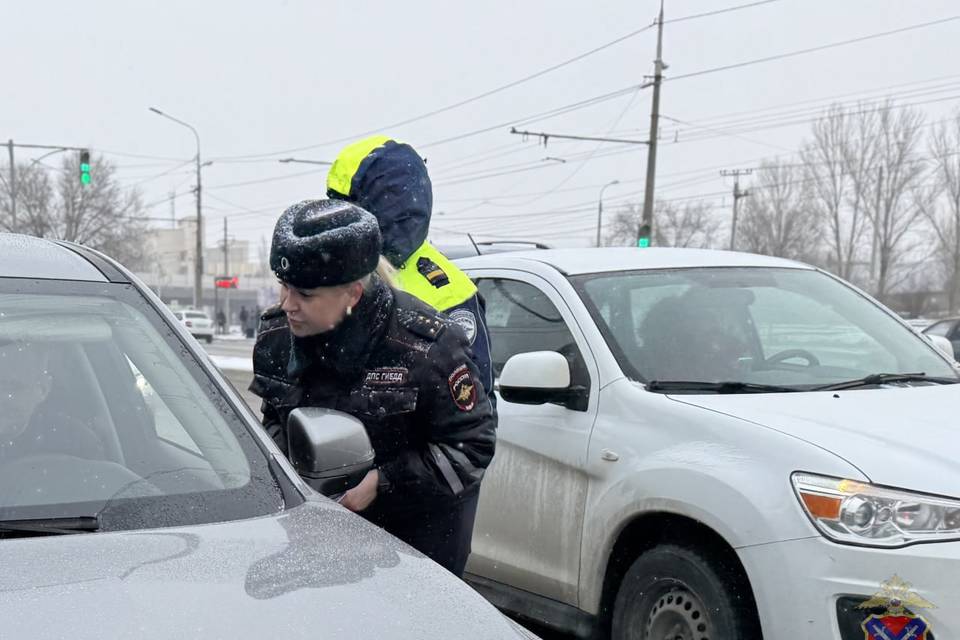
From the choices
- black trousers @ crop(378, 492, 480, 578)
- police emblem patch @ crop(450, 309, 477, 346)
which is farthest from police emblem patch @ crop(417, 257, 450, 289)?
black trousers @ crop(378, 492, 480, 578)

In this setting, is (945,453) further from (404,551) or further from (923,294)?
(923,294)

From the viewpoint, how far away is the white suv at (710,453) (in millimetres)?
2771

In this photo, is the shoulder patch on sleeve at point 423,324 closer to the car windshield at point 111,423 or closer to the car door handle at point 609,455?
the car windshield at point 111,423

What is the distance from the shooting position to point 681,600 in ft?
10.5

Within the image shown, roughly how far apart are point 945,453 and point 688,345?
3.68 feet

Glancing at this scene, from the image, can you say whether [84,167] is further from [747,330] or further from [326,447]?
[326,447]

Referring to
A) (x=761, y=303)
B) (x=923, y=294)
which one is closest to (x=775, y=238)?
(x=923, y=294)

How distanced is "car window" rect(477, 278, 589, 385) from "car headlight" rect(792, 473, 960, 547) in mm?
1161

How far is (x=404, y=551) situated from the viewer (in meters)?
2.05

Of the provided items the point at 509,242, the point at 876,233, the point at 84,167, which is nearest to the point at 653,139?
the point at 84,167

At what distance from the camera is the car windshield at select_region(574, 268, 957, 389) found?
12.3 ft

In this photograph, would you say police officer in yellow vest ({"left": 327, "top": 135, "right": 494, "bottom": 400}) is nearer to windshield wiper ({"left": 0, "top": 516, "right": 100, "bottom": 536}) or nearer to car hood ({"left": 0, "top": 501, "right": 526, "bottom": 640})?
car hood ({"left": 0, "top": 501, "right": 526, "bottom": 640})

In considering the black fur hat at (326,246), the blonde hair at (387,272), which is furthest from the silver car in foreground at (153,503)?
the blonde hair at (387,272)

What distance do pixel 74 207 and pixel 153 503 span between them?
49.6 m
